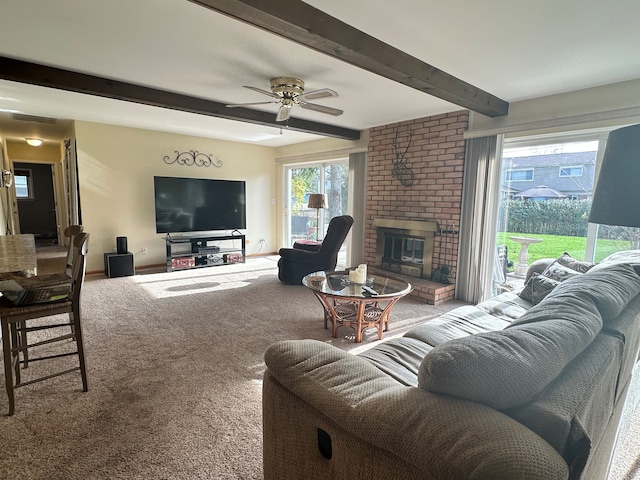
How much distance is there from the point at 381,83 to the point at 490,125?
1.54m

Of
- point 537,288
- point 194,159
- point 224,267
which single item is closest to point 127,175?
point 194,159

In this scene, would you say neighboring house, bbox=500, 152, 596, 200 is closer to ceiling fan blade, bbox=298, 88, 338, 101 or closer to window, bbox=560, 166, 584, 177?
window, bbox=560, 166, 584, 177

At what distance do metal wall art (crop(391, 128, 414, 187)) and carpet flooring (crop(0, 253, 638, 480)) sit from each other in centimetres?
176

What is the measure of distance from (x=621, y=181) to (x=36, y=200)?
12.1 metres

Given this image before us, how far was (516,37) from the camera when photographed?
7.36 feet

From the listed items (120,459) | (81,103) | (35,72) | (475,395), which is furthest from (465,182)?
(81,103)

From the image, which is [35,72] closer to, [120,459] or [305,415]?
[120,459]

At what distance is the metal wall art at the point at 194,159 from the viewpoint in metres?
5.83

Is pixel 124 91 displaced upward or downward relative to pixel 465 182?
upward

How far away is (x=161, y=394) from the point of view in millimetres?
2076

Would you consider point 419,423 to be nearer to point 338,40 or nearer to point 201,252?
point 338,40

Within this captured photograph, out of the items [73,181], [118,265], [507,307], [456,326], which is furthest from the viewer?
[73,181]

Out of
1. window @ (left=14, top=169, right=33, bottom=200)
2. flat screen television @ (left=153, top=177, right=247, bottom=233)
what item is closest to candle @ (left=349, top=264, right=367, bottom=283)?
flat screen television @ (left=153, top=177, right=247, bottom=233)

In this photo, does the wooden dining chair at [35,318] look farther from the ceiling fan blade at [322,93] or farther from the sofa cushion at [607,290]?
the sofa cushion at [607,290]
